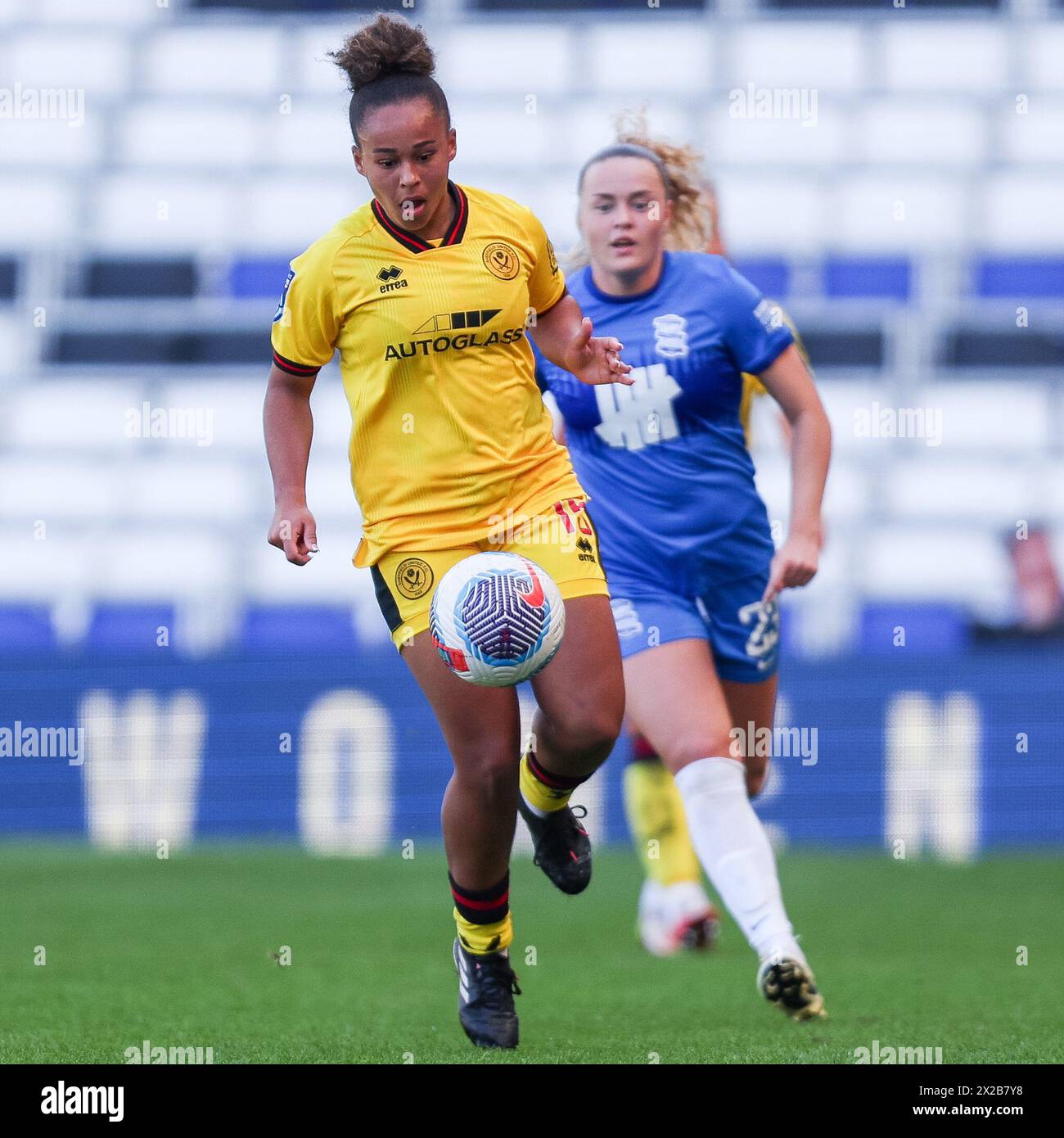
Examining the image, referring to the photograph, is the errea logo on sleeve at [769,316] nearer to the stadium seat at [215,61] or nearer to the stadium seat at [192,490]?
the stadium seat at [192,490]

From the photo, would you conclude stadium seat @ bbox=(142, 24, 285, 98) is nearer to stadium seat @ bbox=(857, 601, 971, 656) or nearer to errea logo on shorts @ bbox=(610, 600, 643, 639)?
stadium seat @ bbox=(857, 601, 971, 656)

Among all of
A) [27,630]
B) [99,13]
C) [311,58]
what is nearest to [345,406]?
[27,630]


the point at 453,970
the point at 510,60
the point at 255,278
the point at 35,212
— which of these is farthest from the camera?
the point at 510,60

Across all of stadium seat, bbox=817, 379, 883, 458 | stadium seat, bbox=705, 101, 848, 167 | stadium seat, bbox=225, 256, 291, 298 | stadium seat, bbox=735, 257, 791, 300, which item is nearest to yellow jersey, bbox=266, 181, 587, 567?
stadium seat, bbox=817, 379, 883, 458

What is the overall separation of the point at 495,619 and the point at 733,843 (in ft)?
4.17

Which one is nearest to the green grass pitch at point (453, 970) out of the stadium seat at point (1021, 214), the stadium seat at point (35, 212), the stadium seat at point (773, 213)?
the stadium seat at point (773, 213)

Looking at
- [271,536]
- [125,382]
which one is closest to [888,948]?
[271,536]

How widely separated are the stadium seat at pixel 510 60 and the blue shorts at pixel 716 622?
1259 centimetres

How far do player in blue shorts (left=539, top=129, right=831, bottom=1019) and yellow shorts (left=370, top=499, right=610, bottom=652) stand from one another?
81 centimetres

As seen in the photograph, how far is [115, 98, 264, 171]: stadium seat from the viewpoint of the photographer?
17.7m

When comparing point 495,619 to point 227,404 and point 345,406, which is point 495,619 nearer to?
point 345,406

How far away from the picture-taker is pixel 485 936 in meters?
4.64

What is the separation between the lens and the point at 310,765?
11.0 meters
